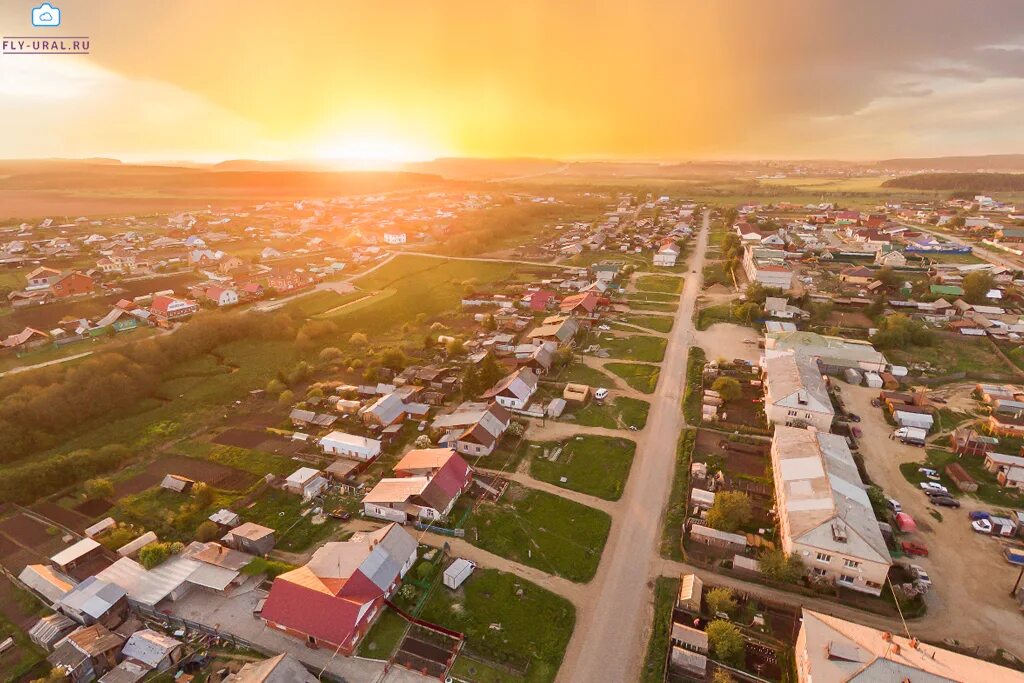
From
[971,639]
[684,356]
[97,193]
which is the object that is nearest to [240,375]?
[684,356]

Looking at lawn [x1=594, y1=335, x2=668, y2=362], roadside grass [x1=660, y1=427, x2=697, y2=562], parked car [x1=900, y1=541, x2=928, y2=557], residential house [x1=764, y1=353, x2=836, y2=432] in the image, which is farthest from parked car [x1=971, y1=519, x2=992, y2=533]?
lawn [x1=594, y1=335, x2=668, y2=362]

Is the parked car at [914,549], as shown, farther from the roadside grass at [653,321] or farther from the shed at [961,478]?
the roadside grass at [653,321]

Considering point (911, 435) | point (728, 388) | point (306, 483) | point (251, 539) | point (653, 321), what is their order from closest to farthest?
point (251, 539) < point (306, 483) < point (911, 435) < point (728, 388) < point (653, 321)

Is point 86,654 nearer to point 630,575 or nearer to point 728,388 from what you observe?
point 630,575

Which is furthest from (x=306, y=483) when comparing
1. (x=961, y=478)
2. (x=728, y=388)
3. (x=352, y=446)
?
(x=961, y=478)

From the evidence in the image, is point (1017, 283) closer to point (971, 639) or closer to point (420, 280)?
point (971, 639)

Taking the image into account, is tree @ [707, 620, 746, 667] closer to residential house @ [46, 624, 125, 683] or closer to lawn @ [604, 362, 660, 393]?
lawn @ [604, 362, 660, 393]

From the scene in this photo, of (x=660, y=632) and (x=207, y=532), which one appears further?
(x=207, y=532)
